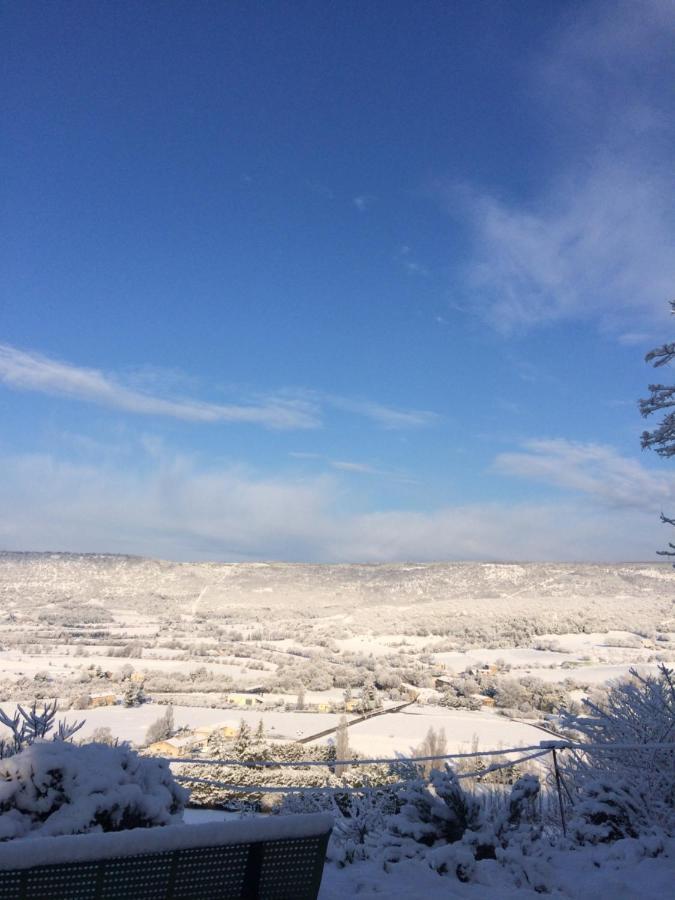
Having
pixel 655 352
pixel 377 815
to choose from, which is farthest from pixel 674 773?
pixel 655 352

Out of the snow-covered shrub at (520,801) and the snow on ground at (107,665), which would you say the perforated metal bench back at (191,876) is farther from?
the snow on ground at (107,665)

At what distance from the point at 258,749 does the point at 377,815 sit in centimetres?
1357

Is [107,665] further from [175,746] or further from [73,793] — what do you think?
[73,793]

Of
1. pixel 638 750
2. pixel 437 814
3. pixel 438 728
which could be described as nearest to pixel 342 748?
pixel 438 728

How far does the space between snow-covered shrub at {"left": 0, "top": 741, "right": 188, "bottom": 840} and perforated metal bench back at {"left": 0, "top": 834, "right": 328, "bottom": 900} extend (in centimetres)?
163

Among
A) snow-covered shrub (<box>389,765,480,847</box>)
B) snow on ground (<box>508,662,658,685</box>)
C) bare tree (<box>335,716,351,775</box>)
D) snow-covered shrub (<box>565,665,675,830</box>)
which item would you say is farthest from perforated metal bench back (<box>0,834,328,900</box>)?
snow on ground (<box>508,662,658,685</box>)

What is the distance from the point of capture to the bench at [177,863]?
194 cm

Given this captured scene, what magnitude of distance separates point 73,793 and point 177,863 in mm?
1906

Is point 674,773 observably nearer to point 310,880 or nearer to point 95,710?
point 310,880

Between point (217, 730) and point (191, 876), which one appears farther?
point (217, 730)

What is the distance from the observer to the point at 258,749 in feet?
61.3

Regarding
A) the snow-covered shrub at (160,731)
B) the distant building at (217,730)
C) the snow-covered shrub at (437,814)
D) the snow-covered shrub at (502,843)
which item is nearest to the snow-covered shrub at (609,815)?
the snow-covered shrub at (502,843)

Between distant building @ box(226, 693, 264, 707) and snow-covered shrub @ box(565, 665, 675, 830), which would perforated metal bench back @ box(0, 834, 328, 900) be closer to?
snow-covered shrub @ box(565, 665, 675, 830)

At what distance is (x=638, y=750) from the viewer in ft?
21.9
